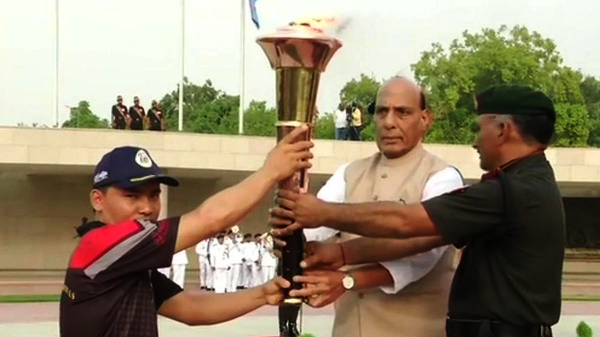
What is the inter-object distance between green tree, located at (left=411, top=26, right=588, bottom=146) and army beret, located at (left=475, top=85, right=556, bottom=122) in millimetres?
42853

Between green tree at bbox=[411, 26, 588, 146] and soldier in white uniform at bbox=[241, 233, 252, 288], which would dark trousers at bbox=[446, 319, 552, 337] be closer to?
soldier in white uniform at bbox=[241, 233, 252, 288]

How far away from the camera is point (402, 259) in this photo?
11.8 ft

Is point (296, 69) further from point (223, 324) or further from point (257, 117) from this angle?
point (257, 117)

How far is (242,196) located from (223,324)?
12.6 metres

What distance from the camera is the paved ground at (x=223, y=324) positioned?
536 inches

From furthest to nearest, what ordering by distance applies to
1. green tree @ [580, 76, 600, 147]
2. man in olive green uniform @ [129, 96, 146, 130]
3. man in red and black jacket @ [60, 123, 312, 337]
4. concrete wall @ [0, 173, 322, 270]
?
green tree @ [580, 76, 600, 147], concrete wall @ [0, 173, 322, 270], man in olive green uniform @ [129, 96, 146, 130], man in red and black jacket @ [60, 123, 312, 337]

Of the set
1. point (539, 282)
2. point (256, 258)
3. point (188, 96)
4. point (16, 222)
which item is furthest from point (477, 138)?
point (188, 96)

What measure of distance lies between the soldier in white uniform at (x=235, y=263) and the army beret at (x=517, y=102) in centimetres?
1954

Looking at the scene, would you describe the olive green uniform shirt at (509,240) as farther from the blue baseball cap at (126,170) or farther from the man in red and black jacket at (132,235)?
the blue baseball cap at (126,170)

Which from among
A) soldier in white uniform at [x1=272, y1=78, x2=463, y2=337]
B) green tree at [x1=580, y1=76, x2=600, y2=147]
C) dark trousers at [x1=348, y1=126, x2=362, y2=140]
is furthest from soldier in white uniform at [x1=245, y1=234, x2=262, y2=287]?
green tree at [x1=580, y1=76, x2=600, y2=147]

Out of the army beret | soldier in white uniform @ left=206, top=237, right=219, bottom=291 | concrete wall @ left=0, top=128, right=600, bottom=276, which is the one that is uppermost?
the army beret

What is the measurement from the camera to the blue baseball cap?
3.00 m

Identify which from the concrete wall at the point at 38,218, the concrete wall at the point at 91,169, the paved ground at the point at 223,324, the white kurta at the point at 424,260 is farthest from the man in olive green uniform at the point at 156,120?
the white kurta at the point at 424,260

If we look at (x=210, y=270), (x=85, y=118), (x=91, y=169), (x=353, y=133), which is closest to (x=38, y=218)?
(x=91, y=169)
